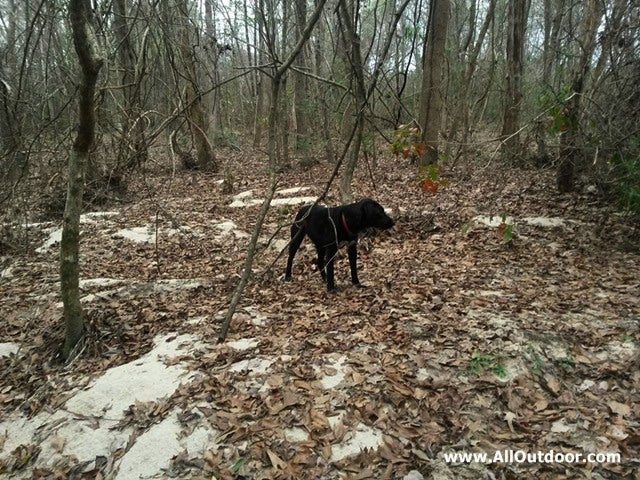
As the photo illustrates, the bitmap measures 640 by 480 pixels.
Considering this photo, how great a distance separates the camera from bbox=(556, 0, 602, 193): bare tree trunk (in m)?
6.46

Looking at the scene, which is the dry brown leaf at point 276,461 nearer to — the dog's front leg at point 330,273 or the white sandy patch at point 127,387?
the white sandy patch at point 127,387

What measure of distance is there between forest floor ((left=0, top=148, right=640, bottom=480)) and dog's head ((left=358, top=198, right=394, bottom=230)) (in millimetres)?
874

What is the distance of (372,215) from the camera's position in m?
5.46

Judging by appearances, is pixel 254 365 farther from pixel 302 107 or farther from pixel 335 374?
pixel 302 107

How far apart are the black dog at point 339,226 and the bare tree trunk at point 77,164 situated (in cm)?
243

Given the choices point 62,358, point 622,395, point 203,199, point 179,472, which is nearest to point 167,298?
point 62,358

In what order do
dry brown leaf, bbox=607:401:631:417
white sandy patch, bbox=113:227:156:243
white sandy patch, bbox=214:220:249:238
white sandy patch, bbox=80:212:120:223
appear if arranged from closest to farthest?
dry brown leaf, bbox=607:401:631:417 → white sandy patch, bbox=113:227:156:243 → white sandy patch, bbox=214:220:249:238 → white sandy patch, bbox=80:212:120:223

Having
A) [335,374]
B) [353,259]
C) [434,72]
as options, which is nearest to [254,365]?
[335,374]

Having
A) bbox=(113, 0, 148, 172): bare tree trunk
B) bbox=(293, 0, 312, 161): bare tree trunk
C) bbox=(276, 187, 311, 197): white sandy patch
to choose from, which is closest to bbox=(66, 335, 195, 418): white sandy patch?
bbox=(113, 0, 148, 172): bare tree trunk

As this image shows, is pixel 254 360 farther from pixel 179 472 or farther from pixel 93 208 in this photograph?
pixel 93 208

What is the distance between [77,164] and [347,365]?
3.19 metres

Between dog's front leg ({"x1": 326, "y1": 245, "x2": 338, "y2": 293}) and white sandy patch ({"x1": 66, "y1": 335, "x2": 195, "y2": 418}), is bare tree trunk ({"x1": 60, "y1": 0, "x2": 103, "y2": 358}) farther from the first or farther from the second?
dog's front leg ({"x1": 326, "y1": 245, "x2": 338, "y2": 293})

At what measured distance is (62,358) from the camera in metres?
4.59

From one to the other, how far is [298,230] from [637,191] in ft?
15.4
